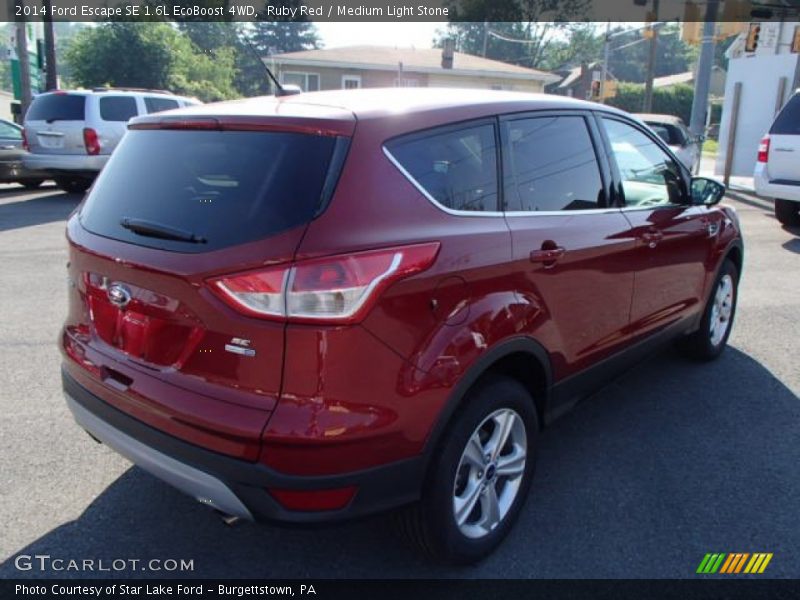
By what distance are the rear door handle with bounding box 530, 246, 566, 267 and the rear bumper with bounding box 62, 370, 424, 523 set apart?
38.3 inches

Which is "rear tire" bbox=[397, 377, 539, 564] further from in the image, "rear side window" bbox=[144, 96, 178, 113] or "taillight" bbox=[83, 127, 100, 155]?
"rear side window" bbox=[144, 96, 178, 113]

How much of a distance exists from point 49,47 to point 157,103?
21.6ft

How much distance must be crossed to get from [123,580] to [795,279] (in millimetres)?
7329

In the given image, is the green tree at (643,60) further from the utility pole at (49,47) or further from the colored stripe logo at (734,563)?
the colored stripe logo at (734,563)

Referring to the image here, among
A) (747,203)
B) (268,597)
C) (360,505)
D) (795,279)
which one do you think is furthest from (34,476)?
(747,203)

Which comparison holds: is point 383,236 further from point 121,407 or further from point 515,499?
point 515,499

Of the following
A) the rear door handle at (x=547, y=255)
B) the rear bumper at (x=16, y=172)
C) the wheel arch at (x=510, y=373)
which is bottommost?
the rear bumper at (x=16, y=172)

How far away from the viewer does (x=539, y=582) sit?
264 centimetres

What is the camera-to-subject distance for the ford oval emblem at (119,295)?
2422mm

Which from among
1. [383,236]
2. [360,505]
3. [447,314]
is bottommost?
[360,505]

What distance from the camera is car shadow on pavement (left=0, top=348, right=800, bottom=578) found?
8.95 feet

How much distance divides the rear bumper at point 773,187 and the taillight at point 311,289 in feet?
31.6

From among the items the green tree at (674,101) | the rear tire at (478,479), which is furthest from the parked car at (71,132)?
the green tree at (674,101)

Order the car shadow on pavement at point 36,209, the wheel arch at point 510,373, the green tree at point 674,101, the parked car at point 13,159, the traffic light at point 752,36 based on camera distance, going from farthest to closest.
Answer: the green tree at point 674,101 → the traffic light at point 752,36 → the parked car at point 13,159 → the car shadow on pavement at point 36,209 → the wheel arch at point 510,373
